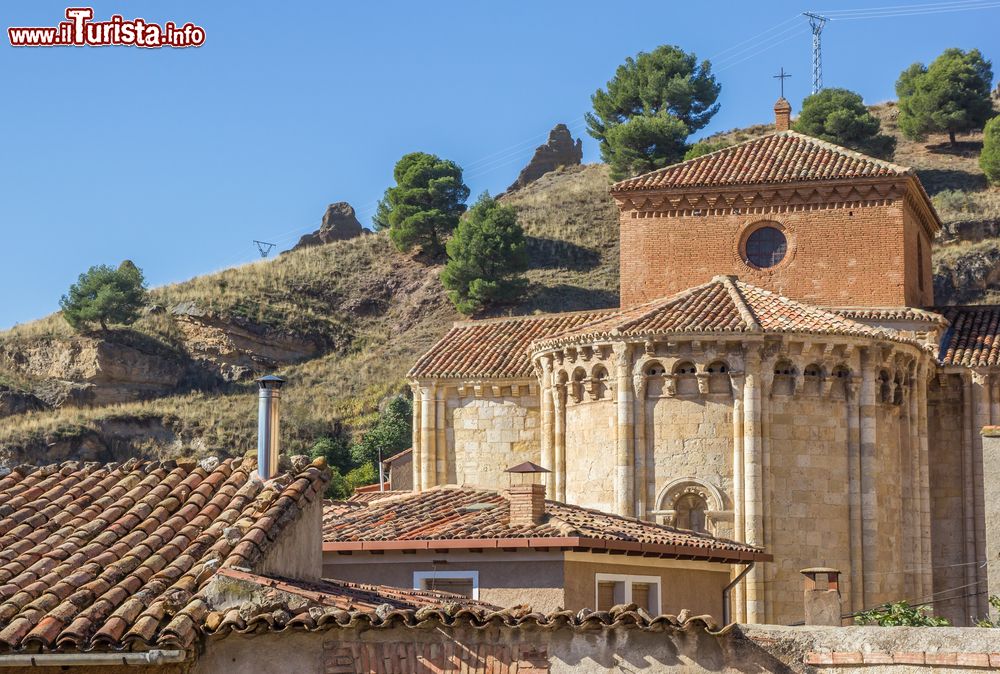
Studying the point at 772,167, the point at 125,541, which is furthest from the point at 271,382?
the point at 772,167

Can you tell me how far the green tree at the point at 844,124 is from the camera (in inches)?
3187

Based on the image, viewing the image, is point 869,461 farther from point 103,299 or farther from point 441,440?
point 103,299

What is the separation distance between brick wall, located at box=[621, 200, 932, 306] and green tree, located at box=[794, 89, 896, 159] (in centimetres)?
4612

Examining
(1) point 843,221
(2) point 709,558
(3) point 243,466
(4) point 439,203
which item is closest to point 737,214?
(1) point 843,221

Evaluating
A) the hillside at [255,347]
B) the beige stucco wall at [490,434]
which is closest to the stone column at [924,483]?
the beige stucco wall at [490,434]

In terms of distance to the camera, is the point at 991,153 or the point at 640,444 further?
the point at 991,153

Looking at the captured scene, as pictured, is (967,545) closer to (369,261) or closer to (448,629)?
(448,629)

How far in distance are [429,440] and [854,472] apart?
10.1 meters

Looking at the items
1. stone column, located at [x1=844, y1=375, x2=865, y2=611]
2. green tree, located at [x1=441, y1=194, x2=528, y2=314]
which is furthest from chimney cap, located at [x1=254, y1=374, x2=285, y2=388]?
green tree, located at [x1=441, y1=194, x2=528, y2=314]

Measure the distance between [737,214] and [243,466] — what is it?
65.9 feet

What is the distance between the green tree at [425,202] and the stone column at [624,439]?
2143 inches

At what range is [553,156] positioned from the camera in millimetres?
101812

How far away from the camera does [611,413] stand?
29.5 meters

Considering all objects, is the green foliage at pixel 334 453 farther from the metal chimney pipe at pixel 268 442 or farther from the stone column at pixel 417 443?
the metal chimney pipe at pixel 268 442
